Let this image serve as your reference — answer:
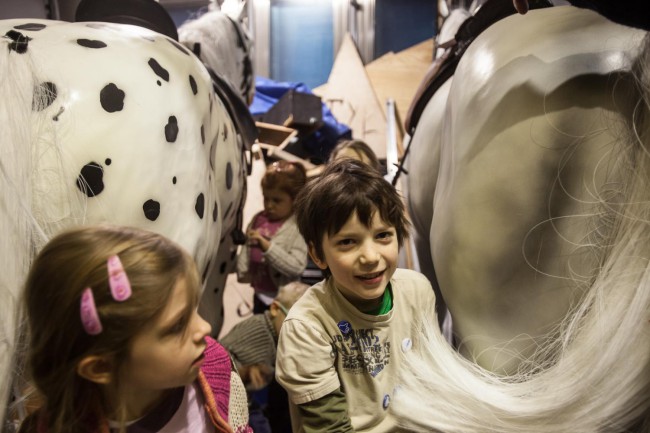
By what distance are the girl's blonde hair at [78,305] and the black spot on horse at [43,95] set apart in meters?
0.30

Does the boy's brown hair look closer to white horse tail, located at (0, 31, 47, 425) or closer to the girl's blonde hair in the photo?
the girl's blonde hair

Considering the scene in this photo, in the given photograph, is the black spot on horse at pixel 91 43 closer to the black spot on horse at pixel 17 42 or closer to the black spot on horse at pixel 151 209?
the black spot on horse at pixel 17 42

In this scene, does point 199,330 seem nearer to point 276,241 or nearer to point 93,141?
point 93,141

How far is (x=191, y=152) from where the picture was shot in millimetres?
979

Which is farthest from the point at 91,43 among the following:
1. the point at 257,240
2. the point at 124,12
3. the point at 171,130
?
the point at 257,240

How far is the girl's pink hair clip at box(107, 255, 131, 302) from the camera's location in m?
0.56

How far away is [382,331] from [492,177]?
359 mm

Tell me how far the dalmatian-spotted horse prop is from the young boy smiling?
25 cm

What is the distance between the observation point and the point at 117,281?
562 mm

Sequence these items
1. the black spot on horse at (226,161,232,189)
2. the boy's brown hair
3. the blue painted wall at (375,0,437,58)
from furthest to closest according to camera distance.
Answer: the blue painted wall at (375,0,437,58) < the black spot on horse at (226,161,232,189) < the boy's brown hair

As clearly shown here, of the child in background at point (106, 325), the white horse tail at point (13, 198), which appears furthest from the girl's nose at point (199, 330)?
the white horse tail at point (13, 198)

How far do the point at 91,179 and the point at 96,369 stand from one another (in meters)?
0.34

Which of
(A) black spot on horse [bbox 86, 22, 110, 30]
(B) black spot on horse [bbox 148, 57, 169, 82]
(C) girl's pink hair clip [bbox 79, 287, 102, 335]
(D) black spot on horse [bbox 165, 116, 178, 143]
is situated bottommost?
(C) girl's pink hair clip [bbox 79, 287, 102, 335]

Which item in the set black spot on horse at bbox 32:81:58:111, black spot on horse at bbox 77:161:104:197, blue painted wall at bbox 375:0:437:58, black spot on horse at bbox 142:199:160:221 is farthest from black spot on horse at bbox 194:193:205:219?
blue painted wall at bbox 375:0:437:58
